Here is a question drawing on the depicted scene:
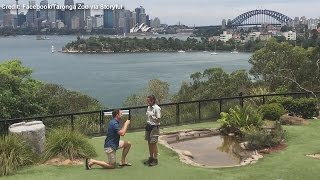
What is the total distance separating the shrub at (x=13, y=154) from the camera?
9930 millimetres

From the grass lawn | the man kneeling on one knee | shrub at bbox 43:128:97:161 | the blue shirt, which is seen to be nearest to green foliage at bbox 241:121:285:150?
the grass lawn

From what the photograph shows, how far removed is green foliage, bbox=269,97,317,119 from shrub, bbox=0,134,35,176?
30.3ft

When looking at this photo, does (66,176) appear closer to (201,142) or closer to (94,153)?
(94,153)

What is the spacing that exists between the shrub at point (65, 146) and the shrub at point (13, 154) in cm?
44

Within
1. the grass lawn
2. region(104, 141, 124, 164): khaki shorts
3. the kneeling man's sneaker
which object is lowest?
the grass lawn

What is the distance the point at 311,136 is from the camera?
13.6m

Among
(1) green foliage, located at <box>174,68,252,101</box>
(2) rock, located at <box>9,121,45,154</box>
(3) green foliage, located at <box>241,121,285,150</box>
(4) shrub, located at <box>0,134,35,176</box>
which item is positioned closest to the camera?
(4) shrub, located at <box>0,134,35,176</box>

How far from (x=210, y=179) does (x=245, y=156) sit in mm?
2581

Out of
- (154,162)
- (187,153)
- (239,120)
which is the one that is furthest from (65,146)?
(239,120)

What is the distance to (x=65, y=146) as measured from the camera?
1106 cm

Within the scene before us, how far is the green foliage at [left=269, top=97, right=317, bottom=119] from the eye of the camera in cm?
1647

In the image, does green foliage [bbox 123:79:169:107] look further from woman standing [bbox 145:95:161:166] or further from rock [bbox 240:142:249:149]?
woman standing [bbox 145:95:161:166]

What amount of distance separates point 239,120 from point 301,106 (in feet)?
11.4

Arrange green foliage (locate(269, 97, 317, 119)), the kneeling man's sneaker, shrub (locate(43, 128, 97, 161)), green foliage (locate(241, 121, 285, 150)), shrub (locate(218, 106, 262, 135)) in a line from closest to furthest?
1. the kneeling man's sneaker
2. shrub (locate(43, 128, 97, 161))
3. green foliage (locate(241, 121, 285, 150))
4. shrub (locate(218, 106, 262, 135))
5. green foliage (locate(269, 97, 317, 119))
